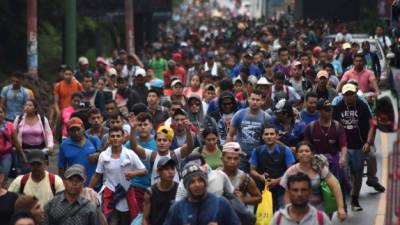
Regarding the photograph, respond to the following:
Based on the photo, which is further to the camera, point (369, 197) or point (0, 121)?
point (369, 197)

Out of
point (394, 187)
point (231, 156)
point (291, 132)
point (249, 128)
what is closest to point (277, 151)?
point (249, 128)

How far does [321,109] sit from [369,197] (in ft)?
10.4

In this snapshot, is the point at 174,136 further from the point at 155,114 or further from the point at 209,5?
the point at 209,5

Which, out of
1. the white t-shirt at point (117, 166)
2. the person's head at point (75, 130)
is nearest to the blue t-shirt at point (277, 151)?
the white t-shirt at point (117, 166)

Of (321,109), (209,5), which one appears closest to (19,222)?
(321,109)

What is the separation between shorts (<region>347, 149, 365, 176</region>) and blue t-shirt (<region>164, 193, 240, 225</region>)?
5738mm

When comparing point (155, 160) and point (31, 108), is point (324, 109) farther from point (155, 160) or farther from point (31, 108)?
point (31, 108)

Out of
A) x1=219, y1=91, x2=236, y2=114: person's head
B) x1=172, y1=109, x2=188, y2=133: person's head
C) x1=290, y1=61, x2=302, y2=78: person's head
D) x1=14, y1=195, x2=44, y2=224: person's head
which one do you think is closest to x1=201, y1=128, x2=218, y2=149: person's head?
x1=172, y1=109, x2=188, y2=133: person's head

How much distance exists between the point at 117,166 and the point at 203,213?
3197 mm

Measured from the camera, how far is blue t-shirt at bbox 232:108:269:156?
14.9 m

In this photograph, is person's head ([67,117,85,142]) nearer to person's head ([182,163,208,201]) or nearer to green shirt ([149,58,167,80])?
person's head ([182,163,208,201])

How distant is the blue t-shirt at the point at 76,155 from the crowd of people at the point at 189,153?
13 millimetres

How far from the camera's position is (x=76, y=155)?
14023 millimetres

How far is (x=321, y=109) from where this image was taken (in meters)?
14.4
